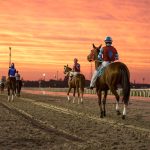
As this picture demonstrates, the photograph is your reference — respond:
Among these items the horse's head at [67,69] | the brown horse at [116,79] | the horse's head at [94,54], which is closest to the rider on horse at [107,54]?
the brown horse at [116,79]

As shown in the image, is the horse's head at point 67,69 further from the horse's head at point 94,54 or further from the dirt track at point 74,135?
the dirt track at point 74,135

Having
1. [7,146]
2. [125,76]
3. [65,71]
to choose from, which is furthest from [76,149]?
[65,71]

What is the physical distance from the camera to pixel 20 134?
13.8 m

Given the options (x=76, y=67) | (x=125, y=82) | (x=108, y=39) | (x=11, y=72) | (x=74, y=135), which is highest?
(x=108, y=39)

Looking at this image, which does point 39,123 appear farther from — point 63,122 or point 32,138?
point 32,138

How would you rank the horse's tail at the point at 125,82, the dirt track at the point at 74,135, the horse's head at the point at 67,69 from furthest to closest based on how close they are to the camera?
the horse's head at the point at 67,69 → the horse's tail at the point at 125,82 → the dirt track at the point at 74,135

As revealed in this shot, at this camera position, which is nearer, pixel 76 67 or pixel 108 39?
pixel 108 39

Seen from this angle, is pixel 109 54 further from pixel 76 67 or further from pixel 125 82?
pixel 76 67

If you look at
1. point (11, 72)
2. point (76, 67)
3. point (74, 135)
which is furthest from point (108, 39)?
point (11, 72)

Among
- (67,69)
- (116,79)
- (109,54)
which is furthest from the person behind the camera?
(67,69)

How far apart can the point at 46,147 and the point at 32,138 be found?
1.58 meters

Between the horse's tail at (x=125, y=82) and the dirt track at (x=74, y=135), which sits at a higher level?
the horse's tail at (x=125, y=82)

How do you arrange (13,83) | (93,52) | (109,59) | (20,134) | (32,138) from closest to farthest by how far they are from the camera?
(32,138), (20,134), (109,59), (93,52), (13,83)

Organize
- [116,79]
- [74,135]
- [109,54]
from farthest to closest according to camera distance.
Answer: [109,54], [116,79], [74,135]
